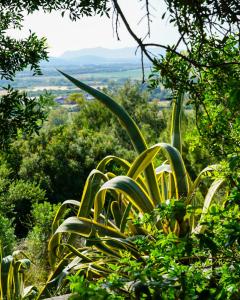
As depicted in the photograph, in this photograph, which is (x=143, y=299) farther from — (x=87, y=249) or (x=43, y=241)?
(x=43, y=241)

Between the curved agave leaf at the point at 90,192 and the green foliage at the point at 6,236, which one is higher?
the curved agave leaf at the point at 90,192

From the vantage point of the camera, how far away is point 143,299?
3.88 ft

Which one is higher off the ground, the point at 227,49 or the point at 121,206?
the point at 227,49

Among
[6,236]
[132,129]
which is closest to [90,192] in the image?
[132,129]

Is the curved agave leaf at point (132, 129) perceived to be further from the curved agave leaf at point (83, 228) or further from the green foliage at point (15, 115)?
the green foliage at point (15, 115)

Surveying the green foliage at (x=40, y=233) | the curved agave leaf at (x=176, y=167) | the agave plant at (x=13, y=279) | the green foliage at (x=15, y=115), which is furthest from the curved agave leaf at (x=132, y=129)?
the green foliage at (x=15, y=115)

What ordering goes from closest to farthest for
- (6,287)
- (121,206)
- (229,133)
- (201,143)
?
(229,133)
(201,143)
(6,287)
(121,206)

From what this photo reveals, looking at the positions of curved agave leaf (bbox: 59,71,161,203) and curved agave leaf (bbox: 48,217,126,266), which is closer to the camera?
curved agave leaf (bbox: 48,217,126,266)

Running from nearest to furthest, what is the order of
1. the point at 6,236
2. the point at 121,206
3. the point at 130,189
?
the point at 130,189, the point at 121,206, the point at 6,236

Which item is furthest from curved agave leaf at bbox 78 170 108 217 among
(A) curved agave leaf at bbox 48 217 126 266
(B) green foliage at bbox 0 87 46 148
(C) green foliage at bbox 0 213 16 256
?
(B) green foliage at bbox 0 87 46 148

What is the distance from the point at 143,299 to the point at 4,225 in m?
3.86

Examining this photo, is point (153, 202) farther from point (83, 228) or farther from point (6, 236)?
point (6, 236)

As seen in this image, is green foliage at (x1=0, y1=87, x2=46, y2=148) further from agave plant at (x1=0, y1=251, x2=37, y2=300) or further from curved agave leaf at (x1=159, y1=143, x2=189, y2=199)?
curved agave leaf at (x1=159, y1=143, x2=189, y2=199)

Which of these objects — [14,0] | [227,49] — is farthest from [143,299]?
[227,49]
